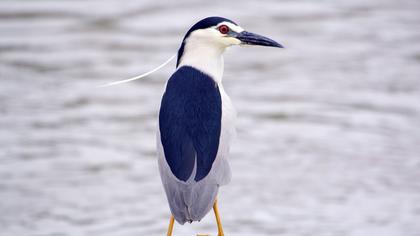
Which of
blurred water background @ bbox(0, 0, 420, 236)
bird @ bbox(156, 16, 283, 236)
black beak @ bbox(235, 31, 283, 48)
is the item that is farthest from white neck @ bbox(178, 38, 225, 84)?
blurred water background @ bbox(0, 0, 420, 236)

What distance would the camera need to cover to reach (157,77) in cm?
1077

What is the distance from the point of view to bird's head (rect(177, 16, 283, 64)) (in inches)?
211

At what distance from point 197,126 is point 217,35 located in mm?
532

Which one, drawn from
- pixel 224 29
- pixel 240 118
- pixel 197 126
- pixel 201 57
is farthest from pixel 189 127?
pixel 240 118

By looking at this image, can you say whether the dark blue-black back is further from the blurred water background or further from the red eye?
the blurred water background

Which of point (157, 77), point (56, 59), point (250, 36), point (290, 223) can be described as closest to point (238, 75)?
point (157, 77)

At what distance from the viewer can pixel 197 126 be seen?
17.0ft

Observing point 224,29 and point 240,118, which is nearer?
point 224,29

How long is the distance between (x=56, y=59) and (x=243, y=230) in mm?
4349

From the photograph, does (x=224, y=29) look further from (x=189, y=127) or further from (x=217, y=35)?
(x=189, y=127)

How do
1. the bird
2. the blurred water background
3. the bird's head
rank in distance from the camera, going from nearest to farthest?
the bird → the bird's head → the blurred water background

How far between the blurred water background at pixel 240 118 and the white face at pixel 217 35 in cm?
246

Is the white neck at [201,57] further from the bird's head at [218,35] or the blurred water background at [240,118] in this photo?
the blurred water background at [240,118]

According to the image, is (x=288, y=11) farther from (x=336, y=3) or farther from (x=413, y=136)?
(x=413, y=136)
